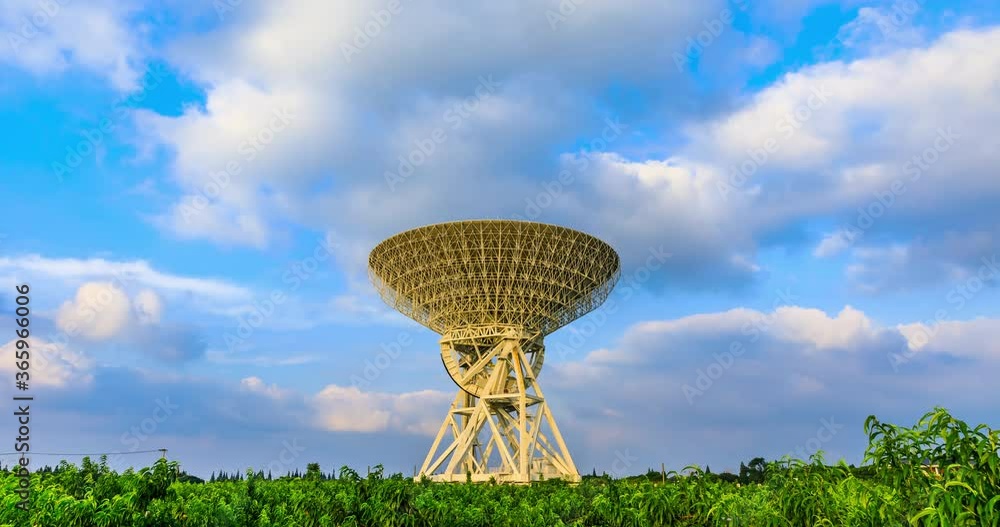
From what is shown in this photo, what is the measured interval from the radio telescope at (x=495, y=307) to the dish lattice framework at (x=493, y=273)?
3.0 inches

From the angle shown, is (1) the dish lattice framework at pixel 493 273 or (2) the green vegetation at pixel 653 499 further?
(1) the dish lattice framework at pixel 493 273

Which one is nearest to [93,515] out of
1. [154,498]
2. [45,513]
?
[45,513]

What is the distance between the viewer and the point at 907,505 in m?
7.18

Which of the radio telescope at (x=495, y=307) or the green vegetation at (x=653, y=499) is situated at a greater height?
the radio telescope at (x=495, y=307)

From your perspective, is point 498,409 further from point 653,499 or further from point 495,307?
point 653,499

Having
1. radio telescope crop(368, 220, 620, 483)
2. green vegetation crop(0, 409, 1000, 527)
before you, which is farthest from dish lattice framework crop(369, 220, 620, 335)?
green vegetation crop(0, 409, 1000, 527)

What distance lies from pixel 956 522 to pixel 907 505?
163cm

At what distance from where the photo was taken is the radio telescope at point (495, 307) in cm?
5059

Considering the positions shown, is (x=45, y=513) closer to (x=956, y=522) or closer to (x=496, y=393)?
(x=956, y=522)

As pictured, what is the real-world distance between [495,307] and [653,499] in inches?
1432

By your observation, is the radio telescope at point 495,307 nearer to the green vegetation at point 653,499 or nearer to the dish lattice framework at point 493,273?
the dish lattice framework at point 493,273

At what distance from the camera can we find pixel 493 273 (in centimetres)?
5116

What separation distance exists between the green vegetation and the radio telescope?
28.6 metres

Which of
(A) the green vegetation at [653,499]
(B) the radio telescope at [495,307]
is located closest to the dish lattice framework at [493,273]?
(B) the radio telescope at [495,307]
